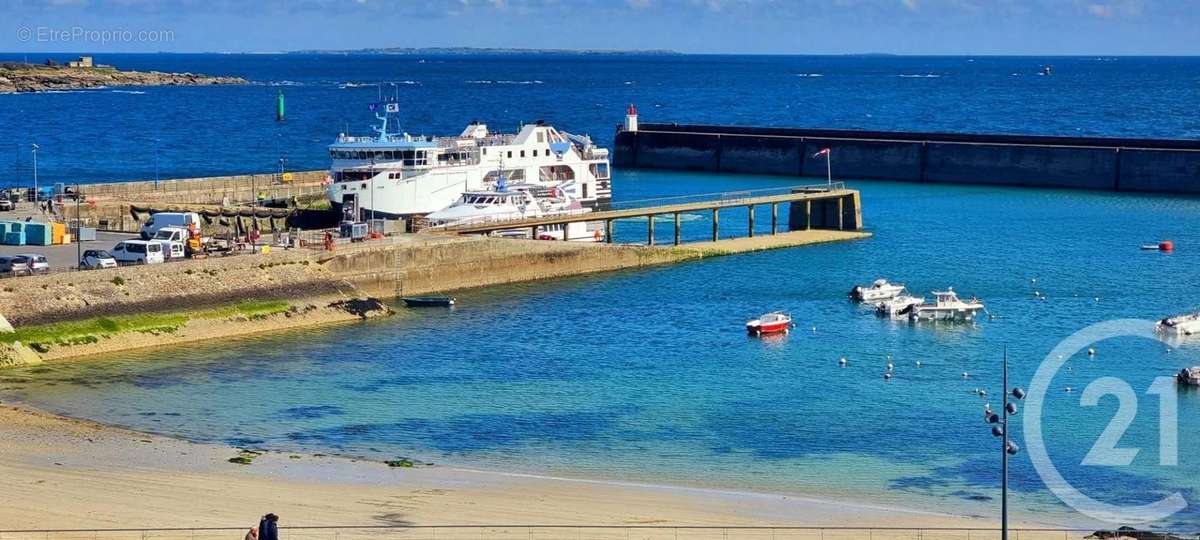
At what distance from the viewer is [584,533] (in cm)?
2978

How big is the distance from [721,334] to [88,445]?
849 inches

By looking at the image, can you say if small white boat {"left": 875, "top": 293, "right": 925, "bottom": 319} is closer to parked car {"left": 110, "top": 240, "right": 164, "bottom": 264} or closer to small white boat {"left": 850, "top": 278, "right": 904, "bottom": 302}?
small white boat {"left": 850, "top": 278, "right": 904, "bottom": 302}

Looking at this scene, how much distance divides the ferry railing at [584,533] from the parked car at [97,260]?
23.4 meters

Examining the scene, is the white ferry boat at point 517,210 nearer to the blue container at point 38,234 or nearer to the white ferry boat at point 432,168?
the white ferry boat at point 432,168

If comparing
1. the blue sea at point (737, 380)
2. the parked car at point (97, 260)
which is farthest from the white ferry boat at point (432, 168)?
the parked car at point (97, 260)

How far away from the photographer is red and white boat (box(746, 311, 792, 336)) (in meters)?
52.4

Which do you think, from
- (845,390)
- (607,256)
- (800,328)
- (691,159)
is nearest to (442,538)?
(845,390)

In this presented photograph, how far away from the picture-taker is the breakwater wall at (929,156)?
99625 millimetres

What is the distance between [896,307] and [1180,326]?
8.73 m

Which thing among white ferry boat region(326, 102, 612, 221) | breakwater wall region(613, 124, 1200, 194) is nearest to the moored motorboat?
white ferry boat region(326, 102, 612, 221)

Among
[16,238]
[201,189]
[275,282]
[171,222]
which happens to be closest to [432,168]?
[201,189]

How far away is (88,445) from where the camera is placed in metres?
36.6

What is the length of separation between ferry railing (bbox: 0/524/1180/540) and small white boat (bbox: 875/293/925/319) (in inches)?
994

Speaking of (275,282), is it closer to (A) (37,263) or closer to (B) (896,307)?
(A) (37,263)
